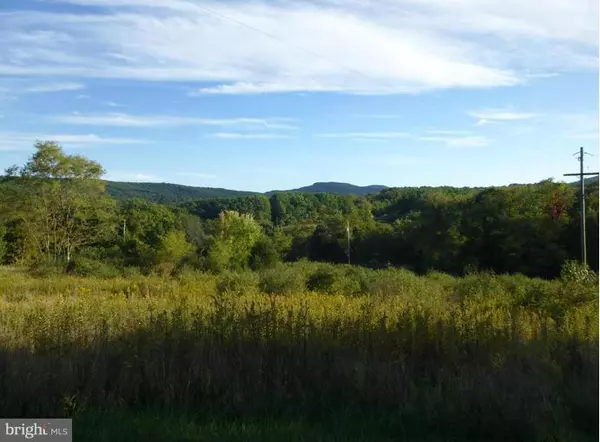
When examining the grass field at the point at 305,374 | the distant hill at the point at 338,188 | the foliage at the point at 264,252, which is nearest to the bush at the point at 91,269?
the foliage at the point at 264,252

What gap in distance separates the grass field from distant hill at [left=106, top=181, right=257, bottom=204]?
123928mm

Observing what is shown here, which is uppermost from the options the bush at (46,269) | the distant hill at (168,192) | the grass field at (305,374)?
the distant hill at (168,192)

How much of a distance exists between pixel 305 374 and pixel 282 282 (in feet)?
50.9

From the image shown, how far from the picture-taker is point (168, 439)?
4.78m

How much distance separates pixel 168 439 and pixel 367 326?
3.50 m

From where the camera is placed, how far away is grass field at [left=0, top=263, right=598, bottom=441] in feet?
17.0

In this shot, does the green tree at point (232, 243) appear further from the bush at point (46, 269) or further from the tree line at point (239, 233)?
the bush at point (46, 269)

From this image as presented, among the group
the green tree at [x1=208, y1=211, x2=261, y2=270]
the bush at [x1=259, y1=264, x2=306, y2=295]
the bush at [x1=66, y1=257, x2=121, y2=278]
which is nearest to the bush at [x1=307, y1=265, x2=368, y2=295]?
the bush at [x1=259, y1=264, x2=306, y2=295]

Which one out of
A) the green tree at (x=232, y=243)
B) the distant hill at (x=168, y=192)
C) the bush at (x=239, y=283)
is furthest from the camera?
the distant hill at (x=168, y=192)

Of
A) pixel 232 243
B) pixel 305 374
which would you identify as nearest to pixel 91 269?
pixel 232 243

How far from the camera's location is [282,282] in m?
21.8

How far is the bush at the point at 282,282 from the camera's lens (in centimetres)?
2121

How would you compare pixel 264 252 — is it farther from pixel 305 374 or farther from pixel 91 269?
pixel 305 374

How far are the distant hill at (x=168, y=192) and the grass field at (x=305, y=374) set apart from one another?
124m
